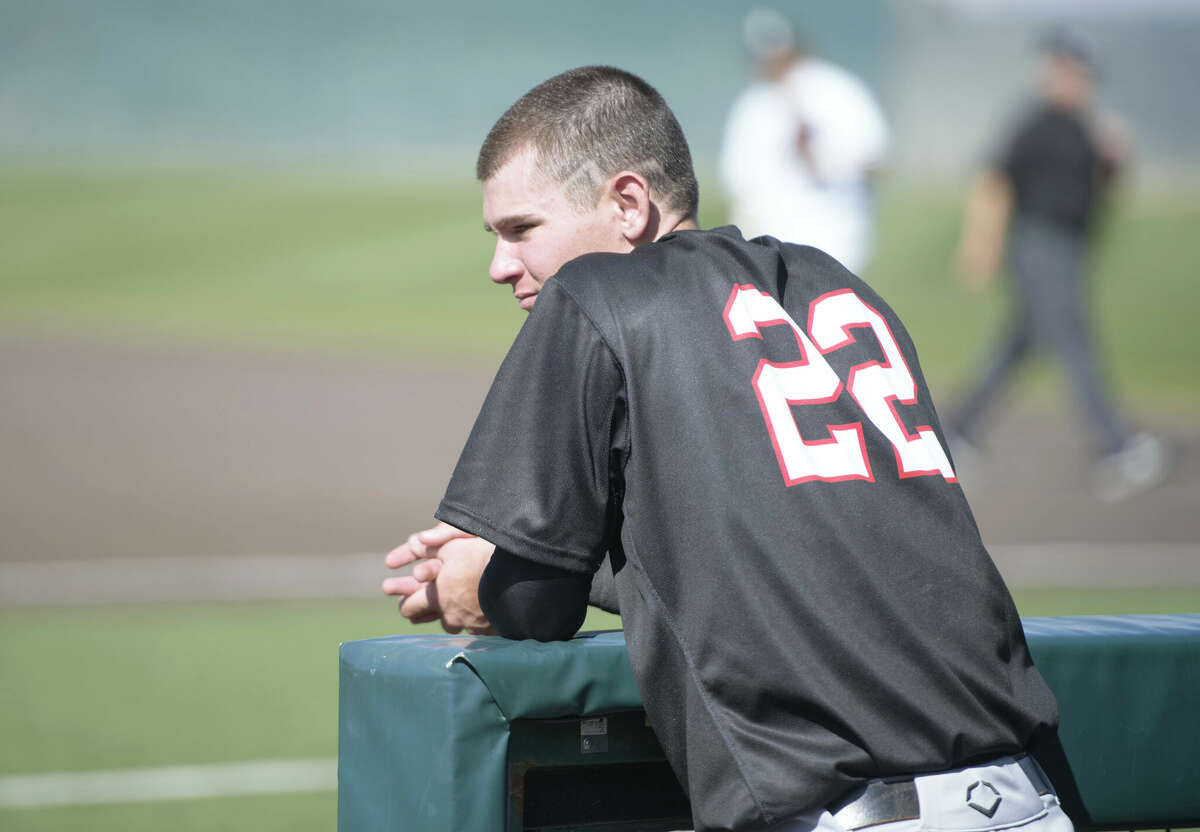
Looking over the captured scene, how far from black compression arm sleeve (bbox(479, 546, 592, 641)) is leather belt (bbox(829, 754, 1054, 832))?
0.39 m

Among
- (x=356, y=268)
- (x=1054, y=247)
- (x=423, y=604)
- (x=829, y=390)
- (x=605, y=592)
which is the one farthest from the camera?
(x=356, y=268)

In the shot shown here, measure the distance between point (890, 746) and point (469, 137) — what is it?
25045mm

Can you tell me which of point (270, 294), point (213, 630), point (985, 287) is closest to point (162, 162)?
point (270, 294)

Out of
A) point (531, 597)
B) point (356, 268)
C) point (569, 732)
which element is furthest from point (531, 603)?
point (356, 268)

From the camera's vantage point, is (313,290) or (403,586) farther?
(313,290)

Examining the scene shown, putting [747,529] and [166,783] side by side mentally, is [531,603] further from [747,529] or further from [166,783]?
[166,783]

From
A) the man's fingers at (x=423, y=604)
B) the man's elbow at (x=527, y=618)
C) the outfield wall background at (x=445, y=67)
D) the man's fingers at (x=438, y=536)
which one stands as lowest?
the man's fingers at (x=423, y=604)

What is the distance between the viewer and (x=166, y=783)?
4.54 metres

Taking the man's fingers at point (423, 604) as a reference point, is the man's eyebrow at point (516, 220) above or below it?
above

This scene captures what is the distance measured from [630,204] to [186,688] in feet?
13.6

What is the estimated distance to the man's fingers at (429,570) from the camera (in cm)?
212

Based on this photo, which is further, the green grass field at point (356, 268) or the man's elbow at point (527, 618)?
the green grass field at point (356, 268)

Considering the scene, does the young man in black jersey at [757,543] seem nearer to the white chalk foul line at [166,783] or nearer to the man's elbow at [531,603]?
the man's elbow at [531,603]

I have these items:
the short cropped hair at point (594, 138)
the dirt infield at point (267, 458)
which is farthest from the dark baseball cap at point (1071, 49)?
the short cropped hair at point (594, 138)
